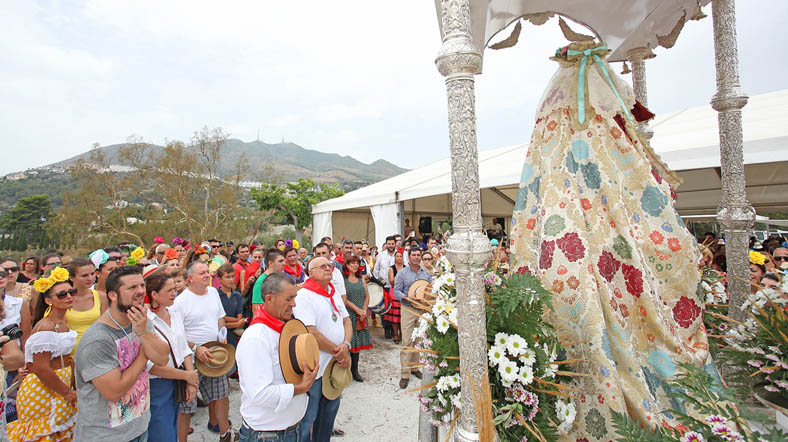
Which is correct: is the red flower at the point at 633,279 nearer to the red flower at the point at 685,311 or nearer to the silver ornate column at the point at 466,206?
the red flower at the point at 685,311

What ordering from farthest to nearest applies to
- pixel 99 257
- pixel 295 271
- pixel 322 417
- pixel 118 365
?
pixel 295 271 < pixel 99 257 < pixel 322 417 < pixel 118 365

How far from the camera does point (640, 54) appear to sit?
10.8 ft

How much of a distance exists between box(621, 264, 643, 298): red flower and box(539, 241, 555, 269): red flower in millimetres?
378

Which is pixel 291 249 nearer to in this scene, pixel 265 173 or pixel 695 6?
pixel 695 6

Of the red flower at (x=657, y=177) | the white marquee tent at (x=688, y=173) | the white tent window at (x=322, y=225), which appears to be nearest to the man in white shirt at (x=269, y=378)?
the red flower at (x=657, y=177)

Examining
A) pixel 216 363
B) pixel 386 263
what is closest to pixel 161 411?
pixel 216 363

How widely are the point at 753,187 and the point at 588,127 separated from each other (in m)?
10.9

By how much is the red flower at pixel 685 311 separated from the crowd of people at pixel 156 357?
1.38 meters

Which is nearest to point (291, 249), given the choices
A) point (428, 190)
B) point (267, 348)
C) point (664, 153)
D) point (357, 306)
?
point (357, 306)

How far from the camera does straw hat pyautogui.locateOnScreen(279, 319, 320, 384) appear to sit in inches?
101

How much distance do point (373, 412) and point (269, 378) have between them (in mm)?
2647

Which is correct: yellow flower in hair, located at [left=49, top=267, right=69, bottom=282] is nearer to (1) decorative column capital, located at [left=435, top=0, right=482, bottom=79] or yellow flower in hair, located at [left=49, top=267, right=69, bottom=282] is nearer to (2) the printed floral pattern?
(1) decorative column capital, located at [left=435, top=0, right=482, bottom=79]

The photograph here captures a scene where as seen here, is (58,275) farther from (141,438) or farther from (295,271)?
(295,271)

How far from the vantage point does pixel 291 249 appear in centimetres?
612
